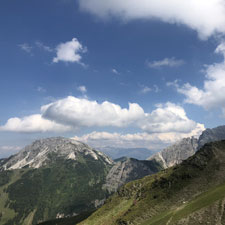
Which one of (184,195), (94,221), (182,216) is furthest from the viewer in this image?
(94,221)

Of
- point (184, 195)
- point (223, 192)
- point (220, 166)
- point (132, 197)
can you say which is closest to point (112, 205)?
point (132, 197)

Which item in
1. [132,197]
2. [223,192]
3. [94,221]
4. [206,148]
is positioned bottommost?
[94,221]

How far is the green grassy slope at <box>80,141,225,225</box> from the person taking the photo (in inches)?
2928

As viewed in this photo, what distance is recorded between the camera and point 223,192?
80938 millimetres

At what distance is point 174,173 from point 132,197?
121 feet

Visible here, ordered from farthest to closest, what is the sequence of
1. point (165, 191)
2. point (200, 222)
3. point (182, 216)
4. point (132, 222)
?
point (165, 191)
point (132, 222)
point (182, 216)
point (200, 222)

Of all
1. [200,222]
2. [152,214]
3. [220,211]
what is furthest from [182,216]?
[152,214]

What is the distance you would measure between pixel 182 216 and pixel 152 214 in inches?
1128

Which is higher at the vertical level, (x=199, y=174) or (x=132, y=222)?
(x=199, y=174)

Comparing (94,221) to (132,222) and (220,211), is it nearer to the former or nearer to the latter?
(132,222)

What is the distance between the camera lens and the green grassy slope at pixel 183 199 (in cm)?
7438

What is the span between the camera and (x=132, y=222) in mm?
100812

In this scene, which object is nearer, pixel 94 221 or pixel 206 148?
pixel 94 221

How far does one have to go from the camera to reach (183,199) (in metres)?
104
